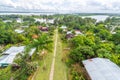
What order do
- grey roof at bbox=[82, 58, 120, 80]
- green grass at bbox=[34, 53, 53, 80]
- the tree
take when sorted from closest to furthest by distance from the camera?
grey roof at bbox=[82, 58, 120, 80] → green grass at bbox=[34, 53, 53, 80] → the tree

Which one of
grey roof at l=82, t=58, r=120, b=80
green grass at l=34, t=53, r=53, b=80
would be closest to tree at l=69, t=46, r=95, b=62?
grey roof at l=82, t=58, r=120, b=80

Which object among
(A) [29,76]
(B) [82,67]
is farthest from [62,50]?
(A) [29,76]

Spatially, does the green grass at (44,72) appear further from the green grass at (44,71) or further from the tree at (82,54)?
the tree at (82,54)

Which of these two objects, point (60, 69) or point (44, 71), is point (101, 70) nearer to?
Result: point (60, 69)

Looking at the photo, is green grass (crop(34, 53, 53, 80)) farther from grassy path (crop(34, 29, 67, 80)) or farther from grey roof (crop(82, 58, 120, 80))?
grey roof (crop(82, 58, 120, 80))

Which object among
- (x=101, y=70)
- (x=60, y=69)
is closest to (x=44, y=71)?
(x=60, y=69)

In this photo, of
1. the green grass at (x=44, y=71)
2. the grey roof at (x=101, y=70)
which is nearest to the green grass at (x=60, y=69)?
the green grass at (x=44, y=71)

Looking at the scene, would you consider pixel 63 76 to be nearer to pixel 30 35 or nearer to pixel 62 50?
pixel 62 50

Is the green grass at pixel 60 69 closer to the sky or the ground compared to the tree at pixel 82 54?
closer to the ground
